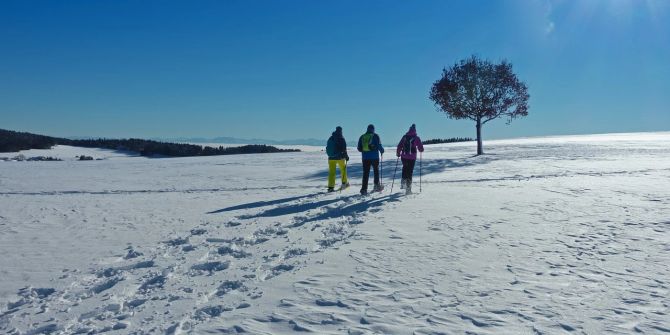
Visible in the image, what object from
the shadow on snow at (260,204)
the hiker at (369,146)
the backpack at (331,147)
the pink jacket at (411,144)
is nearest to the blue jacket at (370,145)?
the hiker at (369,146)


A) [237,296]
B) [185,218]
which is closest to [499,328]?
[237,296]

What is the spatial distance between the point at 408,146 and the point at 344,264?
7765mm

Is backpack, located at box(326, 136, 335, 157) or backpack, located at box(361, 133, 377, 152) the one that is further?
backpack, located at box(326, 136, 335, 157)

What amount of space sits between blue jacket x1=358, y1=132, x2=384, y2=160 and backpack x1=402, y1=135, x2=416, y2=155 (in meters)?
0.67

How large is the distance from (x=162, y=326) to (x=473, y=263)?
3.87 m

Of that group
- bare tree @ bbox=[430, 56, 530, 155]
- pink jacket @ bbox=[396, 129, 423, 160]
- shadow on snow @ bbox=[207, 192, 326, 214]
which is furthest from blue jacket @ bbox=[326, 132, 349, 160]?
bare tree @ bbox=[430, 56, 530, 155]

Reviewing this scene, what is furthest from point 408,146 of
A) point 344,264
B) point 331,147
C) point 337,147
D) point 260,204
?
point 344,264

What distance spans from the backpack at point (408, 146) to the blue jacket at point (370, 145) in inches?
26.2

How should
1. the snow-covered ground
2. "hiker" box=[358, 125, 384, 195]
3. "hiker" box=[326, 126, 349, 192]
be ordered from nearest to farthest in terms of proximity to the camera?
the snow-covered ground, "hiker" box=[358, 125, 384, 195], "hiker" box=[326, 126, 349, 192]

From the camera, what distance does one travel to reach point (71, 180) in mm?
A: 17766

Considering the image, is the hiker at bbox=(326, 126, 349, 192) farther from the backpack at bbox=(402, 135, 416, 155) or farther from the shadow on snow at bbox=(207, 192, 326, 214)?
the backpack at bbox=(402, 135, 416, 155)

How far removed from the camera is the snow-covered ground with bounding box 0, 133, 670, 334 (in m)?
4.18

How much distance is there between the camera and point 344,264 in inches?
230

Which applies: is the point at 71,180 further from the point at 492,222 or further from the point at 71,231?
the point at 492,222
